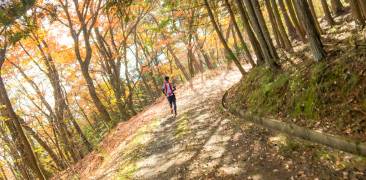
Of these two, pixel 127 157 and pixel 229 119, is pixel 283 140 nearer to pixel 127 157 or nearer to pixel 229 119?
pixel 229 119

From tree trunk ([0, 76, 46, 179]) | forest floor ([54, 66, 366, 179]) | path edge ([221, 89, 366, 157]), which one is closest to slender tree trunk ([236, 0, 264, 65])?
forest floor ([54, 66, 366, 179])

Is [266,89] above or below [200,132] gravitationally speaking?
above

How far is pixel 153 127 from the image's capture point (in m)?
16.2

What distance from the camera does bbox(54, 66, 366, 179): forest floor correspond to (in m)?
5.88

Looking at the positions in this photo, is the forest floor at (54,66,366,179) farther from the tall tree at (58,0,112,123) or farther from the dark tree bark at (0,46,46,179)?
the tall tree at (58,0,112,123)

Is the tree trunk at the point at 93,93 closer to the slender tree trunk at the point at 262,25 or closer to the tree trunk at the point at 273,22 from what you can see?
the tree trunk at the point at 273,22

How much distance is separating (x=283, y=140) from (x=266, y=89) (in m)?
2.89

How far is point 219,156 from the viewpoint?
8.39 m

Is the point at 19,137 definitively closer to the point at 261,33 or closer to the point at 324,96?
the point at 261,33

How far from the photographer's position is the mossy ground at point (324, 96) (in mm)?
6293

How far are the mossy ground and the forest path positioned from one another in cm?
70

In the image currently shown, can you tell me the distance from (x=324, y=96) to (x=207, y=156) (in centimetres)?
307

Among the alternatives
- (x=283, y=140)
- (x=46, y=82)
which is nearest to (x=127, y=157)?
(x=283, y=140)

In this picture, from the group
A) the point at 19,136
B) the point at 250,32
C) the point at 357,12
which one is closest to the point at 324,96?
the point at 357,12
